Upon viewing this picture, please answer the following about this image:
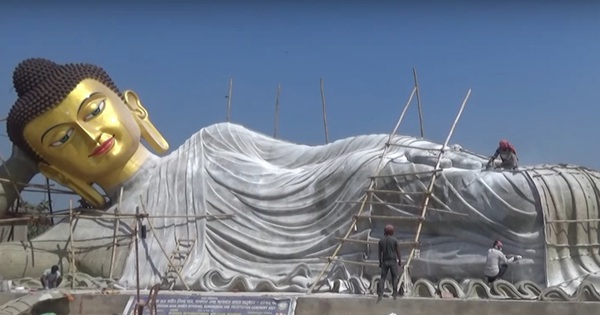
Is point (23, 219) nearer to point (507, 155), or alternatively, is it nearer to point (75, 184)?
point (75, 184)

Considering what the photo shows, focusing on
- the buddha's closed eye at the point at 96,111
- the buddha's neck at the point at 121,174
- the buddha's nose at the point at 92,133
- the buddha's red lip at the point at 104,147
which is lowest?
the buddha's neck at the point at 121,174

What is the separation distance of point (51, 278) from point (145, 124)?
11.2 ft

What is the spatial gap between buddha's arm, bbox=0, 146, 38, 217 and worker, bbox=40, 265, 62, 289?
2.18 metres

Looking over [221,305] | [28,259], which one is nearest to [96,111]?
[28,259]

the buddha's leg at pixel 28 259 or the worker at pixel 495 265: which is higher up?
the worker at pixel 495 265

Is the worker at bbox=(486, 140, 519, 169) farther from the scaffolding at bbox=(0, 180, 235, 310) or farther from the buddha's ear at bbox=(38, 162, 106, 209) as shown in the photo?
the buddha's ear at bbox=(38, 162, 106, 209)

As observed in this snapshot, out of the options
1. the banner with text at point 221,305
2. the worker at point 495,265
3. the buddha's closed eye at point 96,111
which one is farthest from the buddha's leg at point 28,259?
the worker at point 495,265

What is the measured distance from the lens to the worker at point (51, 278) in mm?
12055

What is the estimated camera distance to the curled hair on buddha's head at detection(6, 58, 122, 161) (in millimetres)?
13203

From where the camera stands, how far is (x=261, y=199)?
1323cm

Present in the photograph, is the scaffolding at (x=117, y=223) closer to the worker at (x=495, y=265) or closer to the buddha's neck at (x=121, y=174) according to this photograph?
the buddha's neck at (x=121, y=174)

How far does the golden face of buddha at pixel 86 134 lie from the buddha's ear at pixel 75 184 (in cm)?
14

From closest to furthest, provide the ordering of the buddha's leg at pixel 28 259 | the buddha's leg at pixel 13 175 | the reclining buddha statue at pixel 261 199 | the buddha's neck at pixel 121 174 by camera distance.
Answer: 1. the reclining buddha statue at pixel 261 199
2. the buddha's leg at pixel 28 259
3. the buddha's neck at pixel 121 174
4. the buddha's leg at pixel 13 175

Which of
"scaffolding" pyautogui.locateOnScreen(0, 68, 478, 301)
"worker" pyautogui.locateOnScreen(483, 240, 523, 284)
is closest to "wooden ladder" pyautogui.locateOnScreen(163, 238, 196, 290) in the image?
"scaffolding" pyautogui.locateOnScreen(0, 68, 478, 301)
